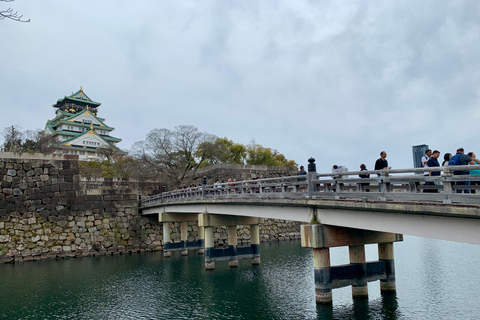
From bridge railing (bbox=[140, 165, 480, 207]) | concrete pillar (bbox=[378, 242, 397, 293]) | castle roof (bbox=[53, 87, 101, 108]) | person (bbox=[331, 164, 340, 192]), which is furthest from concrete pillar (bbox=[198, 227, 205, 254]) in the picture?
castle roof (bbox=[53, 87, 101, 108])

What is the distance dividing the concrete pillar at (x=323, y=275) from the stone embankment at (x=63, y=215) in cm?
2478

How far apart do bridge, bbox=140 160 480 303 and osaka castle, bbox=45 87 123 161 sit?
195ft

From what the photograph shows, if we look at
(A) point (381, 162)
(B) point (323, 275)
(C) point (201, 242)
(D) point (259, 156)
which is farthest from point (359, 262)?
(D) point (259, 156)

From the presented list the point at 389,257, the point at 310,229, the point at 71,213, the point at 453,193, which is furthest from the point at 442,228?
the point at 71,213

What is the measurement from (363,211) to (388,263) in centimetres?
479

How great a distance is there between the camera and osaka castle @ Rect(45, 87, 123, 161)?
74.4 metres

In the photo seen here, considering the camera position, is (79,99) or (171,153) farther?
(79,99)

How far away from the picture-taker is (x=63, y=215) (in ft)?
106

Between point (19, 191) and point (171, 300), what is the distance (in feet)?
69.2

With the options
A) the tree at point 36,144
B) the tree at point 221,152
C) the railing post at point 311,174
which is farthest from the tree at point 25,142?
the railing post at point 311,174

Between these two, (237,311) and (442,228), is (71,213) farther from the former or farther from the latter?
(442,228)

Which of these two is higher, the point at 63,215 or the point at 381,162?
the point at 381,162

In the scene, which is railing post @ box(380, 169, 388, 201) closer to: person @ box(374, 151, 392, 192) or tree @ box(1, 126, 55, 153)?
person @ box(374, 151, 392, 192)

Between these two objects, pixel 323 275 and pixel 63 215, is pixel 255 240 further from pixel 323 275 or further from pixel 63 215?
pixel 63 215
